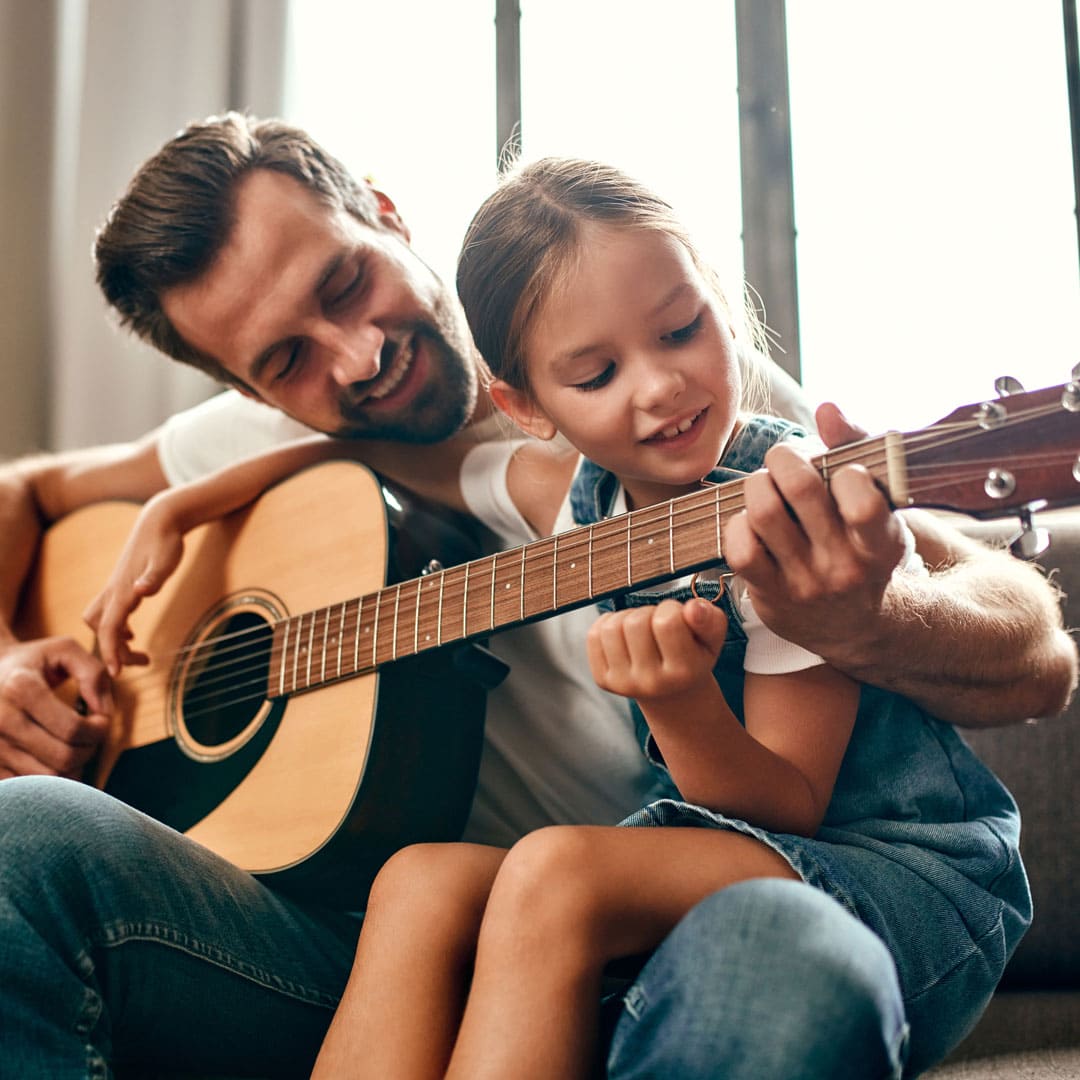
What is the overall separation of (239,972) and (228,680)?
39cm

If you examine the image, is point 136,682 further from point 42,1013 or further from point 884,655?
Answer: point 884,655

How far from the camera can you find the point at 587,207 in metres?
0.97

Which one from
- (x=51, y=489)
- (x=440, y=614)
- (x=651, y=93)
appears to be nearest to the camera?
(x=440, y=614)

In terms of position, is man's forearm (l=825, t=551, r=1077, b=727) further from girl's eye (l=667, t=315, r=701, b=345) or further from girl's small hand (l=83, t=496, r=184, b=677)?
girl's small hand (l=83, t=496, r=184, b=677)

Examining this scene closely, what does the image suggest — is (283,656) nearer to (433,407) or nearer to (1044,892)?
(433,407)

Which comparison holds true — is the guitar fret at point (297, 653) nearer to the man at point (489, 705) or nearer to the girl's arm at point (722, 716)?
the man at point (489, 705)

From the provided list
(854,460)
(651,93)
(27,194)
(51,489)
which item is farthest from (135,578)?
(651,93)

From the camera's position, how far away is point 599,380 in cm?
93

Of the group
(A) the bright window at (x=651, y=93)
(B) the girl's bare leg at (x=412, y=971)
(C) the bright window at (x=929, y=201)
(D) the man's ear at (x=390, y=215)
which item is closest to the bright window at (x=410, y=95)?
(A) the bright window at (x=651, y=93)

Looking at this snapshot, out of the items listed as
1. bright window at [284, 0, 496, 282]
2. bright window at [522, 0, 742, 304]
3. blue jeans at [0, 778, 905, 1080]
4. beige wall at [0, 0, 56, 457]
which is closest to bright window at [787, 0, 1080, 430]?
bright window at [522, 0, 742, 304]

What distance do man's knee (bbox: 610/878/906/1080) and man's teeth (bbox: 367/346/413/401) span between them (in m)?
0.81

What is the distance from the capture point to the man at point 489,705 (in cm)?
61

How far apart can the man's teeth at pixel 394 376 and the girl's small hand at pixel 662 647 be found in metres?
0.63

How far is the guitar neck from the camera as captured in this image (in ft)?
2.58
